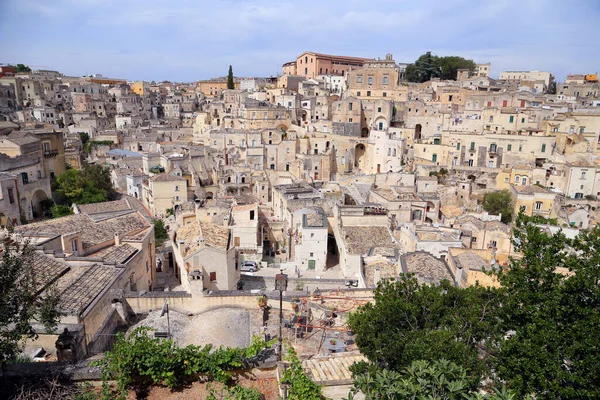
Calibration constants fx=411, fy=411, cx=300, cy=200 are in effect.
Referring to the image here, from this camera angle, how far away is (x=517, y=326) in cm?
845

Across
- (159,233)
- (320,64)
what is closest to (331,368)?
(159,233)

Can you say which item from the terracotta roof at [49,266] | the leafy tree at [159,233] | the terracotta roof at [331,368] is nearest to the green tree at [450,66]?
the leafy tree at [159,233]

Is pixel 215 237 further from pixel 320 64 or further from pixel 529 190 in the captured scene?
pixel 320 64

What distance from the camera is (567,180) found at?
35750 millimetres

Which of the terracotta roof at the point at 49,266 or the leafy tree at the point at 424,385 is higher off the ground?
the leafy tree at the point at 424,385

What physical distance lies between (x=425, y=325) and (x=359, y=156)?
4123cm

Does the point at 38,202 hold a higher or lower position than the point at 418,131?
lower

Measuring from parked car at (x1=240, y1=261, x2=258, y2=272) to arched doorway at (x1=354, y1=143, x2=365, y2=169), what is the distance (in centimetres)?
2690

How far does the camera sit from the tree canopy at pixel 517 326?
7.41 meters

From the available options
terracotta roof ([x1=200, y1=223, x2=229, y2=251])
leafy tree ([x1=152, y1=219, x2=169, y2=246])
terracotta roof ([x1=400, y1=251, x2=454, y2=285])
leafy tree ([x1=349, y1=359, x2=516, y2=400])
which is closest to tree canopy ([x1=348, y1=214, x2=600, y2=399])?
leafy tree ([x1=349, y1=359, x2=516, y2=400])

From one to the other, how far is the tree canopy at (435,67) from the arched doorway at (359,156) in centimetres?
3687

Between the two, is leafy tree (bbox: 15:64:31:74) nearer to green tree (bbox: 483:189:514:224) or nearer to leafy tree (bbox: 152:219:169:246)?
leafy tree (bbox: 152:219:169:246)

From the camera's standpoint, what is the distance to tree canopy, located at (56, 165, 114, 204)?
116 ft

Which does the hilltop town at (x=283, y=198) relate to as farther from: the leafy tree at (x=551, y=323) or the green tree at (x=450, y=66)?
the green tree at (x=450, y=66)
